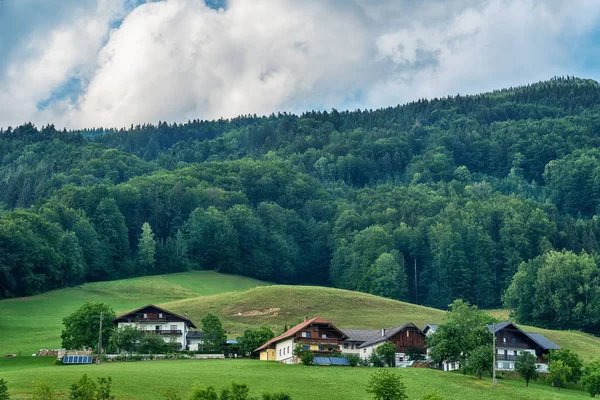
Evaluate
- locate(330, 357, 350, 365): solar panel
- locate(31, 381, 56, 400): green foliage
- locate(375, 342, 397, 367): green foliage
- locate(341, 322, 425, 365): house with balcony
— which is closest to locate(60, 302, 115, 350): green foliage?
locate(330, 357, 350, 365): solar panel

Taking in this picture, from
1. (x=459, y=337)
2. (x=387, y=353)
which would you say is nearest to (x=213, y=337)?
(x=387, y=353)

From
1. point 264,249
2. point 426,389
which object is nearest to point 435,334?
point 426,389

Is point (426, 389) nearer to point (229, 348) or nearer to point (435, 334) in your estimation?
point (435, 334)

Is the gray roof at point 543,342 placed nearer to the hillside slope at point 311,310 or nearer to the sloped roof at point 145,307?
the hillside slope at point 311,310

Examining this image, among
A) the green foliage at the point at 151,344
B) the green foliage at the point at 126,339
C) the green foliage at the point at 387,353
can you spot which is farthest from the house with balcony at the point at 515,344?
the green foliage at the point at 126,339

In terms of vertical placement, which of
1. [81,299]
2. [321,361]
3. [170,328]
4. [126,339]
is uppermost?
[81,299]

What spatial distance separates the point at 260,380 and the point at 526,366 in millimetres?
27945

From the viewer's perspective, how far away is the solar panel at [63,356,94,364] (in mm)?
95244

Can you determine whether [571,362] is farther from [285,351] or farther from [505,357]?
[285,351]

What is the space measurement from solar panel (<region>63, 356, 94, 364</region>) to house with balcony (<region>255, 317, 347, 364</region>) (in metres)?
17.7

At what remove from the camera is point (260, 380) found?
81500 mm

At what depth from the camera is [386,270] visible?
583 ft

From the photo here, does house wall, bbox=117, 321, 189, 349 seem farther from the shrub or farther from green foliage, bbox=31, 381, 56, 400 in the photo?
green foliage, bbox=31, 381, 56, 400

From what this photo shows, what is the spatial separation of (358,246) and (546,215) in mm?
37785
